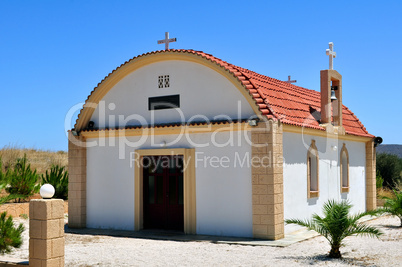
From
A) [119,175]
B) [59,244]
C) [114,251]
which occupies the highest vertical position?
[119,175]

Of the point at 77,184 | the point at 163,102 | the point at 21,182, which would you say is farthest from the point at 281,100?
the point at 21,182

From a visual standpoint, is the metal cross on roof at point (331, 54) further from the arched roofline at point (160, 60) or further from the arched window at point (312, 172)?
the arched roofline at point (160, 60)

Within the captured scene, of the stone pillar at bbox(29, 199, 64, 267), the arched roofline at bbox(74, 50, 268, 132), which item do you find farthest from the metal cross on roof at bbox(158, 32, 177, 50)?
the stone pillar at bbox(29, 199, 64, 267)

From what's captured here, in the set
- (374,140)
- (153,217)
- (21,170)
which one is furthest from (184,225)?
(374,140)

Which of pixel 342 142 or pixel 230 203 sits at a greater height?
pixel 342 142

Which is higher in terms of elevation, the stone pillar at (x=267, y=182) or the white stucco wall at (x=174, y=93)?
the white stucco wall at (x=174, y=93)

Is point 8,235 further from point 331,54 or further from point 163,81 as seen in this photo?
point 331,54

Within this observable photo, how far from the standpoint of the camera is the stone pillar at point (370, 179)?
1895 cm

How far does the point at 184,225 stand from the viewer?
13352 millimetres

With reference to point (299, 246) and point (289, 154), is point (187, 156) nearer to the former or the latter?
point (289, 154)

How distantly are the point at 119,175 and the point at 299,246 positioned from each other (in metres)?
5.75

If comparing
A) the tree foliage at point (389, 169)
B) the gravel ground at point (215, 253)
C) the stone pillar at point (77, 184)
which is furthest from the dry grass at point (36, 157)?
the tree foliage at point (389, 169)

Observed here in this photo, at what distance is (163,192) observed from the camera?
1409 cm

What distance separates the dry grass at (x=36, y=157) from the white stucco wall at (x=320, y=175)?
17.7m
